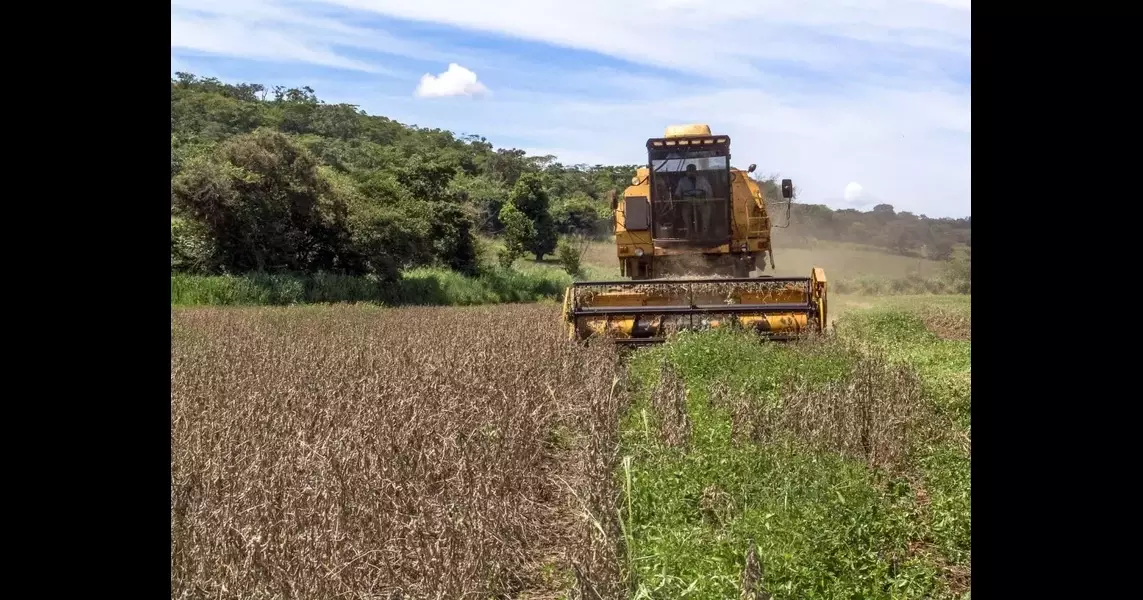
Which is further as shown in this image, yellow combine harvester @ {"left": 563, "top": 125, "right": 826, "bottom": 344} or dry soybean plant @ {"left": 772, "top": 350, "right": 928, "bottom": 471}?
yellow combine harvester @ {"left": 563, "top": 125, "right": 826, "bottom": 344}

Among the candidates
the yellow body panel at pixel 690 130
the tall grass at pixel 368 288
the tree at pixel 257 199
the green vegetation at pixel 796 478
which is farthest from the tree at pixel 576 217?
the green vegetation at pixel 796 478

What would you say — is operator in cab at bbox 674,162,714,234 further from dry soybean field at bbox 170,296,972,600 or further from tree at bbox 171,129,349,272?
tree at bbox 171,129,349,272

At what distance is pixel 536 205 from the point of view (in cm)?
4900

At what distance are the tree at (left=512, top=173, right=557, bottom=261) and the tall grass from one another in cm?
1423

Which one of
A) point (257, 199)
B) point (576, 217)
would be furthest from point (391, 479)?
point (576, 217)

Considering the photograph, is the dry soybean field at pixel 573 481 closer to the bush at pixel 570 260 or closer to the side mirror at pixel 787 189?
the side mirror at pixel 787 189

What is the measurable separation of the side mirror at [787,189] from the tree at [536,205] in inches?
1458

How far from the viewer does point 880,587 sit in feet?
11.6

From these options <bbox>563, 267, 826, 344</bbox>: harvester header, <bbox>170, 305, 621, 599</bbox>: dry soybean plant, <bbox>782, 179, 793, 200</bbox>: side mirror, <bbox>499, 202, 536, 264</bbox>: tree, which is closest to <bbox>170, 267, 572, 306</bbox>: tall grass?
<bbox>499, 202, 536, 264</bbox>: tree

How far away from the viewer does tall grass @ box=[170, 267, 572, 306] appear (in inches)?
945

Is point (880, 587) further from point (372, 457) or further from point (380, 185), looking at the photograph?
point (380, 185)

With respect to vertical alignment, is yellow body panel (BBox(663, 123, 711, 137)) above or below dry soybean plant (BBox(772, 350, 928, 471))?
above

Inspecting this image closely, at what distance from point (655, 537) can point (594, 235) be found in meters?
48.1

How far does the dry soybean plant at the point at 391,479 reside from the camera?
3602 millimetres
